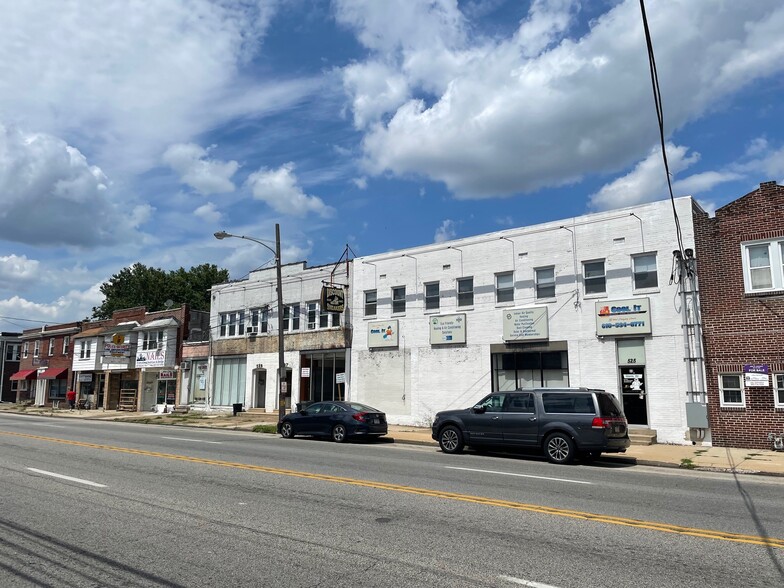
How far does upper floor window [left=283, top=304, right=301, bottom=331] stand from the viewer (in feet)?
103

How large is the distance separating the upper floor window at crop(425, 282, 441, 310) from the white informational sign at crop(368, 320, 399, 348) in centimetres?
185

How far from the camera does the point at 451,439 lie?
656 inches

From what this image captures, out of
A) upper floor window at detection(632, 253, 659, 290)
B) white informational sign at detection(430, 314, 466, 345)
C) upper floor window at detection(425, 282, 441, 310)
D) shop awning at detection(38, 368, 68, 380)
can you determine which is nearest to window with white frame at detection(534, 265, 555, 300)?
upper floor window at detection(632, 253, 659, 290)

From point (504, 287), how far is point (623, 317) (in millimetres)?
4917

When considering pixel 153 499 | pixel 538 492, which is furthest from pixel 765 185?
pixel 153 499

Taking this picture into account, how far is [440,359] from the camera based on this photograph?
25047mm

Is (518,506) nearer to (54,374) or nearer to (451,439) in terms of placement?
(451,439)

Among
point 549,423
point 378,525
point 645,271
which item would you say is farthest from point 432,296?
point 378,525

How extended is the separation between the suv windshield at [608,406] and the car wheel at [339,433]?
868 centimetres

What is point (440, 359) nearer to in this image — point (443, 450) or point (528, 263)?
point (528, 263)

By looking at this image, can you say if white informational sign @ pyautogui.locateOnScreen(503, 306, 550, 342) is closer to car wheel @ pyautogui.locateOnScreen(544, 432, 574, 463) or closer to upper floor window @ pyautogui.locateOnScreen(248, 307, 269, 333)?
car wheel @ pyautogui.locateOnScreen(544, 432, 574, 463)

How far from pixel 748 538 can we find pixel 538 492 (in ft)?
11.2

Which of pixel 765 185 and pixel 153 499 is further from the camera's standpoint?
pixel 765 185

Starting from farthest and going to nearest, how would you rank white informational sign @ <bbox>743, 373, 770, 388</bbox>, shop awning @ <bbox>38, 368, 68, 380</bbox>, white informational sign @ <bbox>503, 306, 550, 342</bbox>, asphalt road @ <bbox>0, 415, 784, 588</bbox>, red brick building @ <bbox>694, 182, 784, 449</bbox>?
1. shop awning @ <bbox>38, 368, 68, 380</bbox>
2. white informational sign @ <bbox>503, 306, 550, 342</bbox>
3. red brick building @ <bbox>694, 182, 784, 449</bbox>
4. white informational sign @ <bbox>743, 373, 770, 388</bbox>
5. asphalt road @ <bbox>0, 415, 784, 588</bbox>
